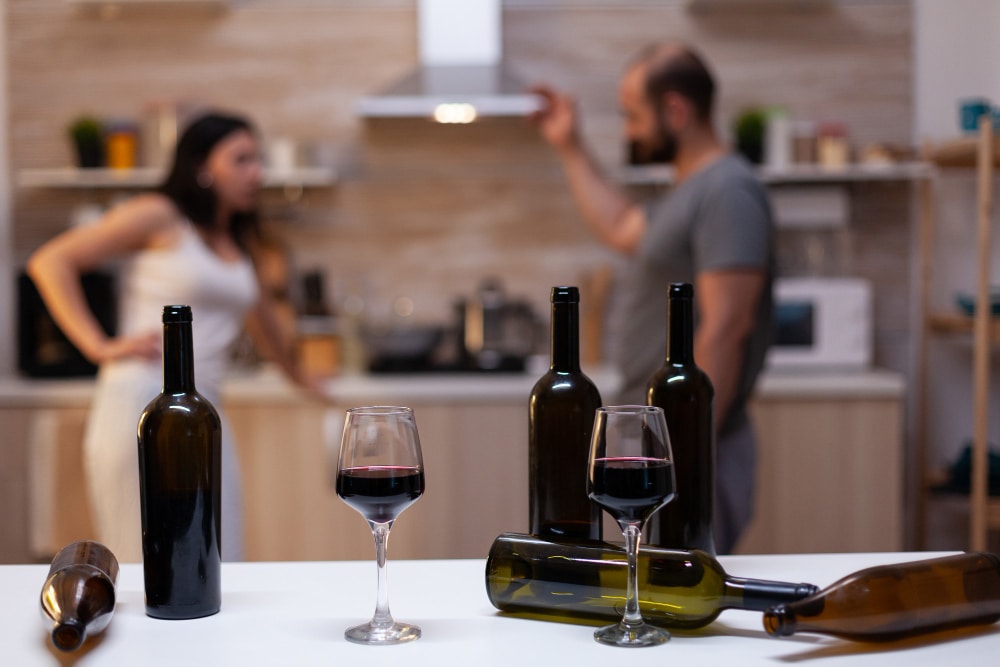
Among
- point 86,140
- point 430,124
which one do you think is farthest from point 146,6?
point 430,124

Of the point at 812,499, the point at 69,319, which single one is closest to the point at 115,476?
the point at 69,319

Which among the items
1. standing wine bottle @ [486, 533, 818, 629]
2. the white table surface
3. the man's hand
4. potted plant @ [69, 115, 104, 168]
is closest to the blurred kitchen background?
potted plant @ [69, 115, 104, 168]

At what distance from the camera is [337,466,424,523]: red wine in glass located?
999 millimetres

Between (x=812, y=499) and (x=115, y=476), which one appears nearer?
(x=115, y=476)

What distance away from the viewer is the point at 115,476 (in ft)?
7.89

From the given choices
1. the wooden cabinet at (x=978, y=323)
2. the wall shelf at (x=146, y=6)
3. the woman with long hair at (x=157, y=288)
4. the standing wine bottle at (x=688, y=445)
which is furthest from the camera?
the wall shelf at (x=146, y=6)

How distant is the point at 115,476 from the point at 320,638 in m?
1.55

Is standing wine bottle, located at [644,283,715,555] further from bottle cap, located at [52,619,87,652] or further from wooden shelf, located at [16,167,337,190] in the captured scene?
wooden shelf, located at [16,167,337,190]

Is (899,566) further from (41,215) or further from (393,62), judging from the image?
(41,215)

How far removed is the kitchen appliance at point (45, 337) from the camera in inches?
133

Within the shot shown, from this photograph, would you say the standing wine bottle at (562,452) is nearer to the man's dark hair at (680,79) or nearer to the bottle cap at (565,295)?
the bottle cap at (565,295)

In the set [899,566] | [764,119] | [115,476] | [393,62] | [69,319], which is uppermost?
[393,62]

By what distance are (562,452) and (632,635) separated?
0.22m

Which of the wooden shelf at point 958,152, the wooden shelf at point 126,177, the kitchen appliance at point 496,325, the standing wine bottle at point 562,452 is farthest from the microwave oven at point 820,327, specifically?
the standing wine bottle at point 562,452
